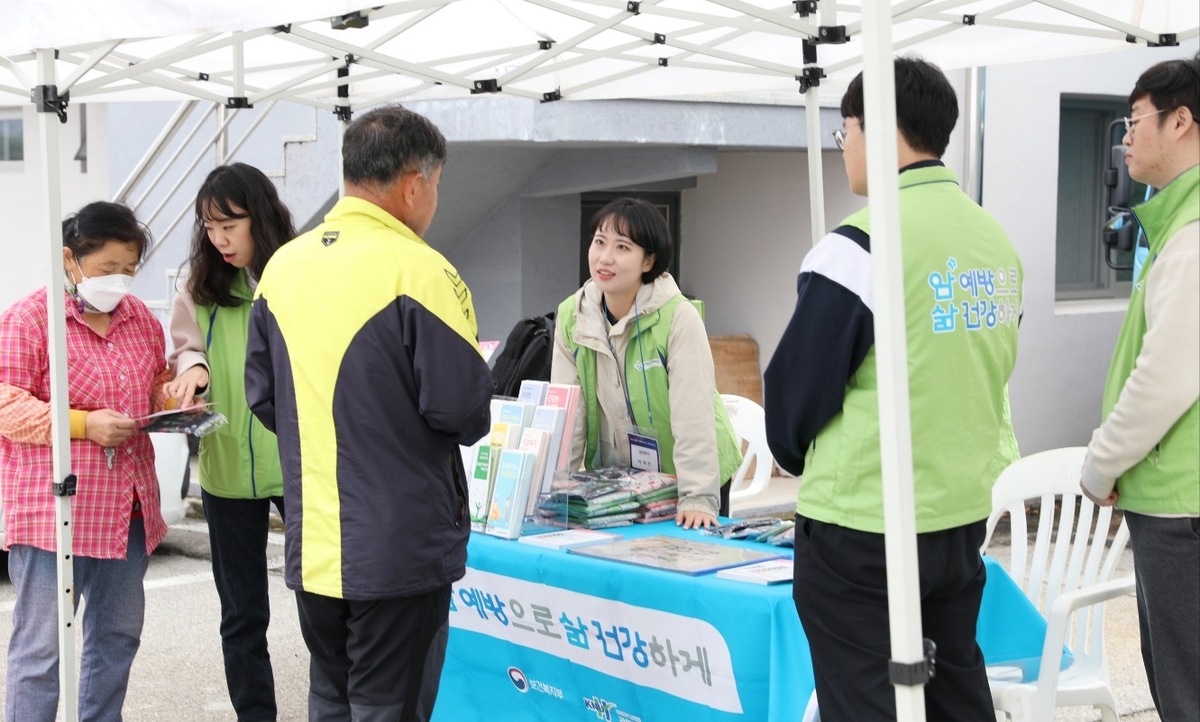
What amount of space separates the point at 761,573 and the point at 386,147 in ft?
4.58

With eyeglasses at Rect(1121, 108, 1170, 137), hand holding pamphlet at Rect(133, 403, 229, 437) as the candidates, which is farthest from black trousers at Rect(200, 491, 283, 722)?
eyeglasses at Rect(1121, 108, 1170, 137)

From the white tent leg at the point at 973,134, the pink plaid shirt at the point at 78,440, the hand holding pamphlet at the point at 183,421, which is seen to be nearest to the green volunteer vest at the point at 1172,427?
the hand holding pamphlet at the point at 183,421

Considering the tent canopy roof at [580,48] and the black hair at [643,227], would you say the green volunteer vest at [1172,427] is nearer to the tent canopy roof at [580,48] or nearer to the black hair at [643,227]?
the tent canopy roof at [580,48]

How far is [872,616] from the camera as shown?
248 cm

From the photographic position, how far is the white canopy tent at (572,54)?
7.18ft

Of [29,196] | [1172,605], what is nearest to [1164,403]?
[1172,605]

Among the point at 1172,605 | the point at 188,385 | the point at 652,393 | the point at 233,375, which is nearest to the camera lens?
the point at 1172,605

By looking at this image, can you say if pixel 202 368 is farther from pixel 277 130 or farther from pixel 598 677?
pixel 277 130

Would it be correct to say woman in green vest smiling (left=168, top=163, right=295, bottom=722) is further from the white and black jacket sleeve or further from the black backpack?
the white and black jacket sleeve

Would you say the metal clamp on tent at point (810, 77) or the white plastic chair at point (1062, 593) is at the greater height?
the metal clamp on tent at point (810, 77)

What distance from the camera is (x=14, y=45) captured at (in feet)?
10.6

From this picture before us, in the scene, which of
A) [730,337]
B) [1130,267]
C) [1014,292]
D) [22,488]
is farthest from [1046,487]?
[1130,267]

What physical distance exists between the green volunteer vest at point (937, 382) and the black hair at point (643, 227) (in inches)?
58.0

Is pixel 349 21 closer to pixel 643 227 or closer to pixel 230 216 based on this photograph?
pixel 230 216
